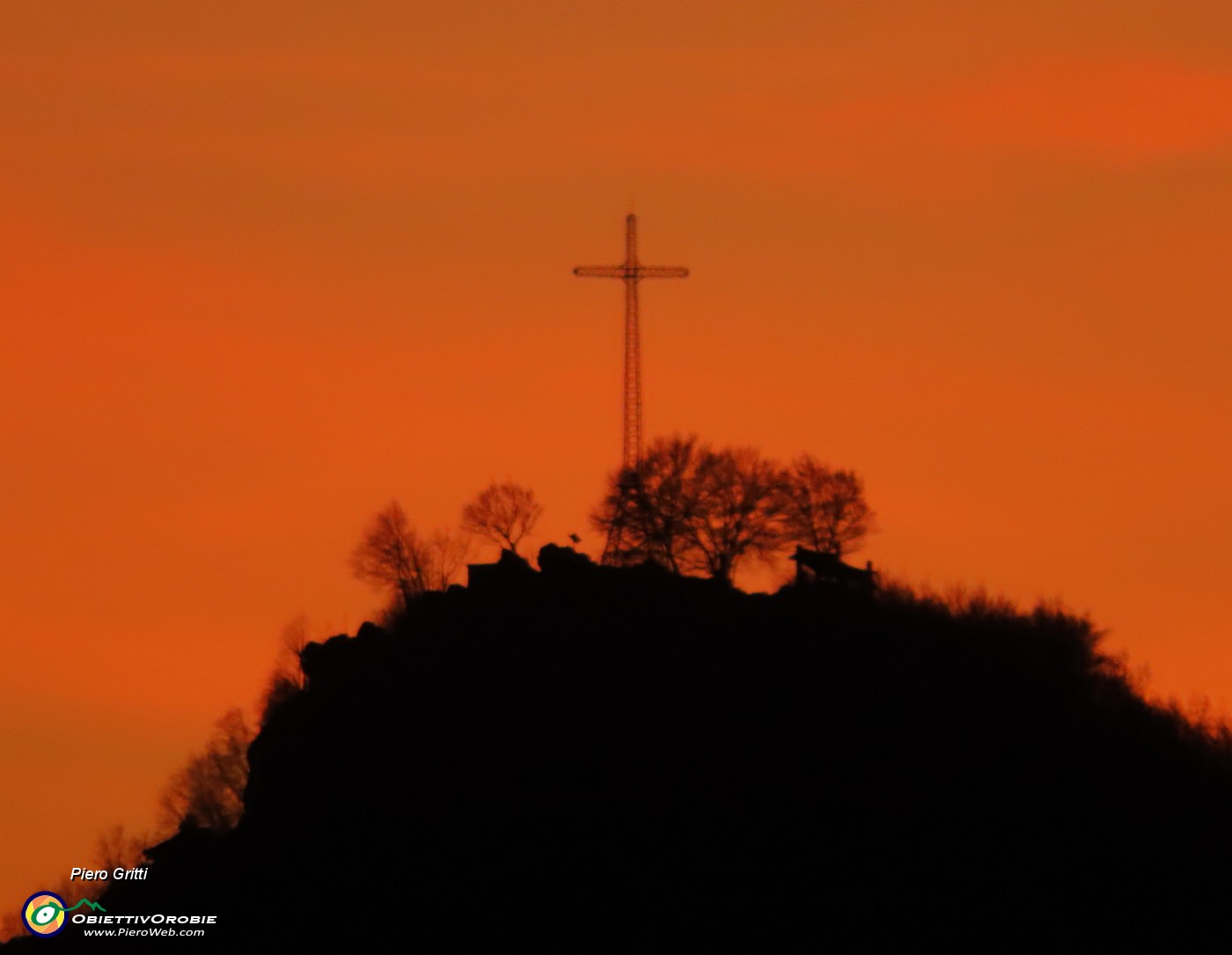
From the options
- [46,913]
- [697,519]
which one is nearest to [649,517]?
[697,519]

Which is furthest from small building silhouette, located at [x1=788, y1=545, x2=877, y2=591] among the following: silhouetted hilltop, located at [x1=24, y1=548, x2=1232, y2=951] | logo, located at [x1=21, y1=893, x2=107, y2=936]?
logo, located at [x1=21, y1=893, x2=107, y2=936]

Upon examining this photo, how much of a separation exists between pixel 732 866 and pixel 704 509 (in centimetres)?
3347

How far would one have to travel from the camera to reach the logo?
120125 mm

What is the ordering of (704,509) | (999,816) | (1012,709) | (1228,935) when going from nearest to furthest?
1. (1228,935)
2. (999,816)
3. (1012,709)
4. (704,509)

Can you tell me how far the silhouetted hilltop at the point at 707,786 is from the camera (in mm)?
106562

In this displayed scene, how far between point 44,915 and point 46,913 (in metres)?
0.20

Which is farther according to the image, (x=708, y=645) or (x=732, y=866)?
(x=708, y=645)

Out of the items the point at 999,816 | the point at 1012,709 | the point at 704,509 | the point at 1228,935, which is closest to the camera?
the point at 1228,935

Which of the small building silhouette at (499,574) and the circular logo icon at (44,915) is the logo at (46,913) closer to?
the circular logo icon at (44,915)

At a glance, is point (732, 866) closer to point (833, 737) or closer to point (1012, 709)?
point (833, 737)

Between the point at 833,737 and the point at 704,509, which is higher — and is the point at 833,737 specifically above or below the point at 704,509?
below

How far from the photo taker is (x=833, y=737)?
386 ft

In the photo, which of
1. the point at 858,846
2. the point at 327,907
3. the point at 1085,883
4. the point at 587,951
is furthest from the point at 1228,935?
the point at 327,907

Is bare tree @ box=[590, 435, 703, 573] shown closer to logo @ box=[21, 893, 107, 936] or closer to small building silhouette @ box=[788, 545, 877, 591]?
small building silhouette @ box=[788, 545, 877, 591]
